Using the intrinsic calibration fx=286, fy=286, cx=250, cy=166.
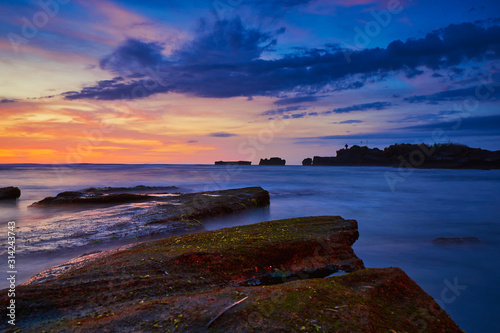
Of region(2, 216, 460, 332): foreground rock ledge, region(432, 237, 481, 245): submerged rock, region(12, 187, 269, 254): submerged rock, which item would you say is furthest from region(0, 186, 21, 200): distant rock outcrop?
region(432, 237, 481, 245): submerged rock

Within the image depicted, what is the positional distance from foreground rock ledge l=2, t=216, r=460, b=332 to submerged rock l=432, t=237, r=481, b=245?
6.17 metres

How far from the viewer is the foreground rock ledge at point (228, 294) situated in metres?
3.33

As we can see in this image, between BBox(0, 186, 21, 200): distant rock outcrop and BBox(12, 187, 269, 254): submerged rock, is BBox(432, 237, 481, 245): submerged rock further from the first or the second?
BBox(0, 186, 21, 200): distant rock outcrop

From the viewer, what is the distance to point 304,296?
3.86m

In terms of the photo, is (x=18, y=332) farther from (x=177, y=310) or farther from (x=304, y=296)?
(x=304, y=296)

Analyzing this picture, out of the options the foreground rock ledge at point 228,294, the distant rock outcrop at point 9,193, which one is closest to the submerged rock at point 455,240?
the foreground rock ledge at point 228,294

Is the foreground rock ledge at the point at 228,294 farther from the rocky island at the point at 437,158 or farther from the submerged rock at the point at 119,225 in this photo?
the rocky island at the point at 437,158

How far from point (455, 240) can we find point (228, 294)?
34.6ft

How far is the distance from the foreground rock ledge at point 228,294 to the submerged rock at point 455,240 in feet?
20.2

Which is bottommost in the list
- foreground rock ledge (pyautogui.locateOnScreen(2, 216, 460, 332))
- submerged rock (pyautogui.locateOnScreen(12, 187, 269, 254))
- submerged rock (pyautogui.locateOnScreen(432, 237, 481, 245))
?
submerged rock (pyautogui.locateOnScreen(432, 237, 481, 245))

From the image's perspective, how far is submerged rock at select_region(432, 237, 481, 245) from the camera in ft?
34.3

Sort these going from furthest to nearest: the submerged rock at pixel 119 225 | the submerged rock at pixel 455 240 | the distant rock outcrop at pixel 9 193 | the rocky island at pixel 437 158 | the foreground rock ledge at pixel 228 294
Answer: the rocky island at pixel 437 158 → the distant rock outcrop at pixel 9 193 → the submerged rock at pixel 455 240 → the submerged rock at pixel 119 225 → the foreground rock ledge at pixel 228 294

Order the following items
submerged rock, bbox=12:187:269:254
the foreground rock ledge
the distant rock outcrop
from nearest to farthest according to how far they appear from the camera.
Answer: the foreground rock ledge, submerged rock, bbox=12:187:269:254, the distant rock outcrop

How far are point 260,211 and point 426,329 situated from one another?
12.2 m
